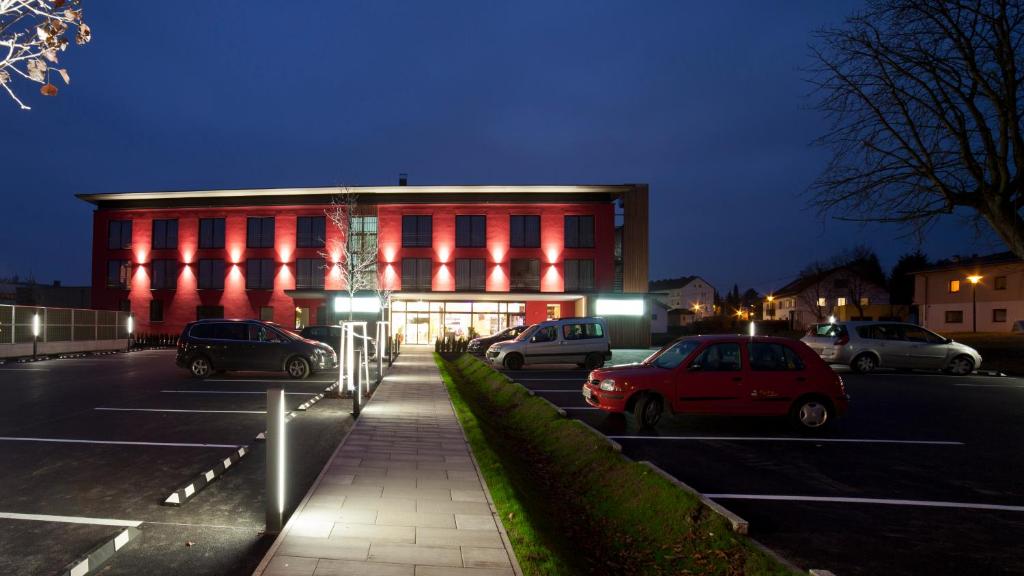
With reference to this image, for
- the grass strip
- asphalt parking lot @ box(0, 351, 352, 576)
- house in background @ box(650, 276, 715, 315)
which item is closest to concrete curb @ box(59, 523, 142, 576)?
asphalt parking lot @ box(0, 351, 352, 576)

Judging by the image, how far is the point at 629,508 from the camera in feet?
19.0

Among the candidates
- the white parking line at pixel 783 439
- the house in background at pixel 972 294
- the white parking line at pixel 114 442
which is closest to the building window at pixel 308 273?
the white parking line at pixel 114 442

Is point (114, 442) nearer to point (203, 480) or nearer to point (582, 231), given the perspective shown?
point (203, 480)

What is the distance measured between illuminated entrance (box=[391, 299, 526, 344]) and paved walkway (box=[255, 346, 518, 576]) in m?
31.9

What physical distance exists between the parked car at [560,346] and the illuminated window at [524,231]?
67.0 ft

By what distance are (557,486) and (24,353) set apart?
28.5 metres

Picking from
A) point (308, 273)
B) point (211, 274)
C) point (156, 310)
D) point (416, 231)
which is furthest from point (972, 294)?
point (156, 310)

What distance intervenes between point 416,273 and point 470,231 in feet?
15.0

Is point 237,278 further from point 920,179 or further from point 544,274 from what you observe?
point 920,179

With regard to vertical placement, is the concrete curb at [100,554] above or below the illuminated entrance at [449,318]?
below

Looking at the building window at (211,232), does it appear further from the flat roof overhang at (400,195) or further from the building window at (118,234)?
the building window at (118,234)

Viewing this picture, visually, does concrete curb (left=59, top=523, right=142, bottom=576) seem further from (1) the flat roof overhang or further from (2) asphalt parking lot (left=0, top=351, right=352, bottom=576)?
(1) the flat roof overhang

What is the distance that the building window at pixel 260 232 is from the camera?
42.7 metres

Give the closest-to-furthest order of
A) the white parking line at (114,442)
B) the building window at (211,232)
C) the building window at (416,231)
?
the white parking line at (114,442) < the building window at (416,231) < the building window at (211,232)
